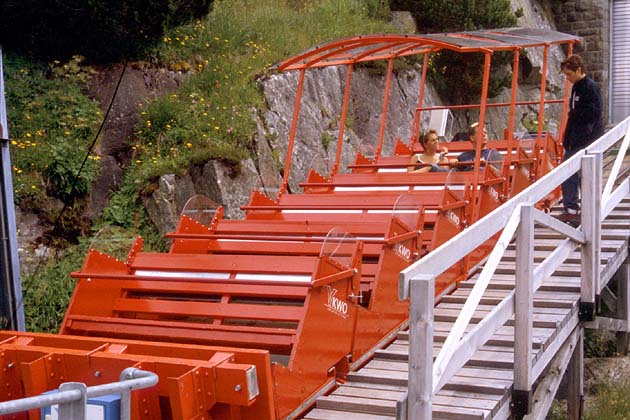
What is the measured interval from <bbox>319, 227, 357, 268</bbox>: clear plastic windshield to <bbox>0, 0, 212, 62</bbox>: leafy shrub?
5467 mm

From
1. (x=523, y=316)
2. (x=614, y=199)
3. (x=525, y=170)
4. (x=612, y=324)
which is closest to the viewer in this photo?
(x=523, y=316)

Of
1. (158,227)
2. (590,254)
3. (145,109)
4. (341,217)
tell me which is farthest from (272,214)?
(145,109)

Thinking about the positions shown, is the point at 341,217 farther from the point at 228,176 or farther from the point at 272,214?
the point at 228,176

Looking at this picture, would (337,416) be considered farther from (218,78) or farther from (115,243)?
(218,78)

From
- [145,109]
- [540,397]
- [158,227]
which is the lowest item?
[540,397]

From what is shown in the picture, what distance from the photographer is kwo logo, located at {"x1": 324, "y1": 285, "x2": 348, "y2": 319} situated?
4.91 metres

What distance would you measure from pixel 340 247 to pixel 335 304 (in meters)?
0.38

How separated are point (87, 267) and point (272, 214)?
2146 millimetres

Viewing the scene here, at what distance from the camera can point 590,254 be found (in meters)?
6.20

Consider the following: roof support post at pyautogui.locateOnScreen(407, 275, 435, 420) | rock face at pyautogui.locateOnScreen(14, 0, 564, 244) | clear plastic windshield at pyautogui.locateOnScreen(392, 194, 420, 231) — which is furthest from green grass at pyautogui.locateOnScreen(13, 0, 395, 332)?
roof support post at pyautogui.locateOnScreen(407, 275, 435, 420)

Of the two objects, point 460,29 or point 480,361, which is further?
point 460,29

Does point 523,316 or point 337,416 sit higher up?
point 523,316

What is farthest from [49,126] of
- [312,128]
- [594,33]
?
[594,33]

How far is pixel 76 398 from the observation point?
2646mm
